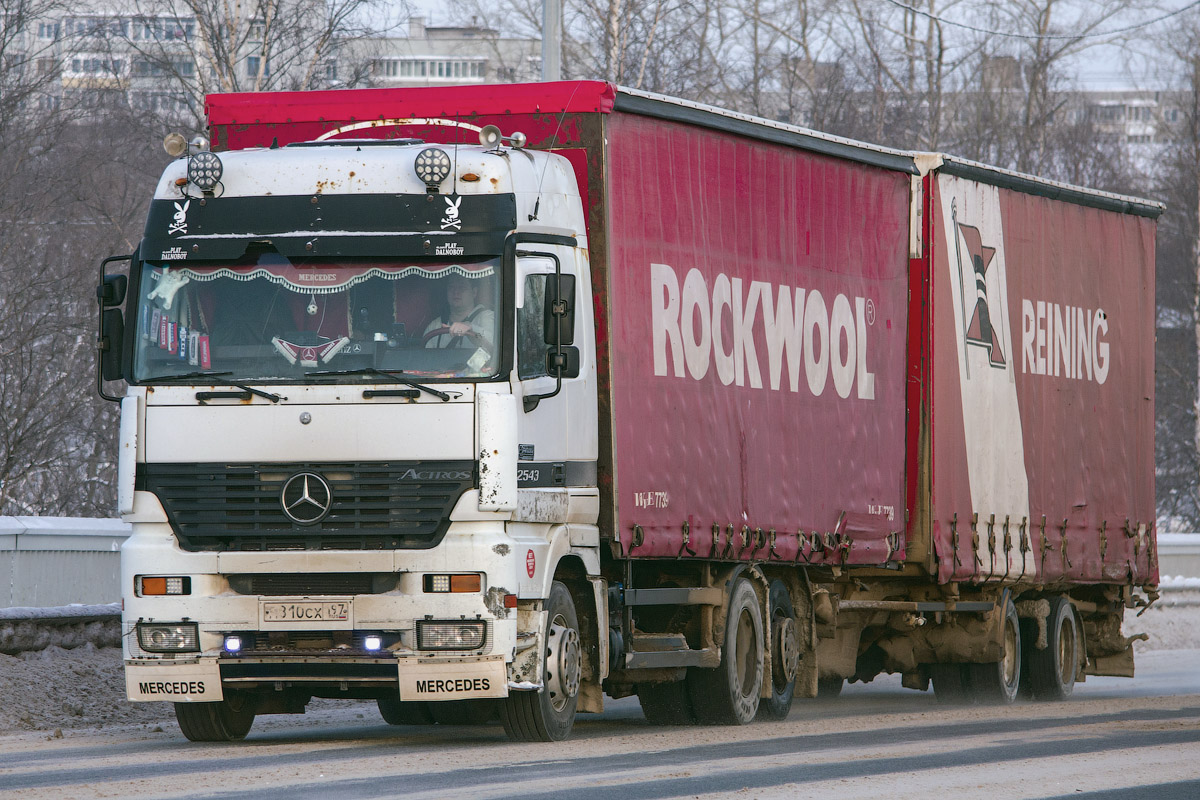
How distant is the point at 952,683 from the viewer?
18016 mm

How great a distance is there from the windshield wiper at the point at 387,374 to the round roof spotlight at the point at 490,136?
5.16 ft

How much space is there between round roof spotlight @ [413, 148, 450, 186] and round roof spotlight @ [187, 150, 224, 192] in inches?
46.8

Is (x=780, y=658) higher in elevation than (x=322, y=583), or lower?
lower

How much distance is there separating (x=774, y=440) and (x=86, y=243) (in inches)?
821

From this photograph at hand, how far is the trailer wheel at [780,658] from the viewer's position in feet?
48.5

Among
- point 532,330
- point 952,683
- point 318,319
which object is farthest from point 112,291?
point 952,683

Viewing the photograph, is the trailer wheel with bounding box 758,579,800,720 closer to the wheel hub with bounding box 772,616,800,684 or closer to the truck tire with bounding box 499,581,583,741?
the wheel hub with bounding box 772,616,800,684

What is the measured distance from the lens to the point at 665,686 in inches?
558

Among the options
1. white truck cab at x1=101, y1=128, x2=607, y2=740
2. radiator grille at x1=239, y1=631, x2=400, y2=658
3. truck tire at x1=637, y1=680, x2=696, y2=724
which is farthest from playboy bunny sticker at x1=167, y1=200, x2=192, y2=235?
truck tire at x1=637, y1=680, x2=696, y2=724

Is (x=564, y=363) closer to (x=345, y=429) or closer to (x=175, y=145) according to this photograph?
(x=345, y=429)

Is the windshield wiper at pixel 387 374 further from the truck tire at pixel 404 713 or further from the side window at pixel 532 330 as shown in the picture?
the truck tire at pixel 404 713

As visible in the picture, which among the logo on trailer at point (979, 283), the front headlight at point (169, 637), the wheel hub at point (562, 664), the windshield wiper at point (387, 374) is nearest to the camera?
the windshield wiper at point (387, 374)

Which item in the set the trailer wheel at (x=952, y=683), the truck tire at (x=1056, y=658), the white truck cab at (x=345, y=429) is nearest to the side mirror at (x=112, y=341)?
the white truck cab at (x=345, y=429)

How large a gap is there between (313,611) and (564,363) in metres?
1.97
